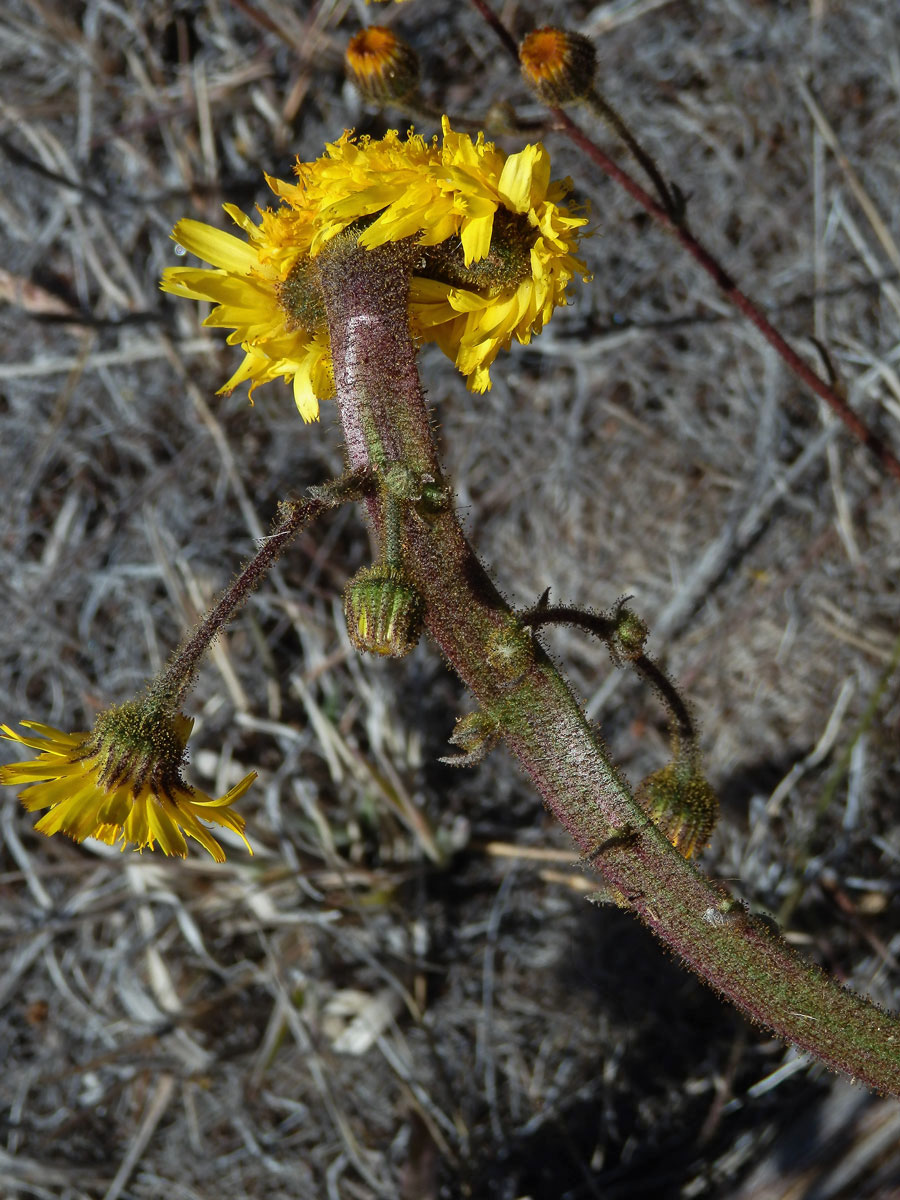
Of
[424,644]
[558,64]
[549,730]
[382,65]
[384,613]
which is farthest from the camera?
[424,644]

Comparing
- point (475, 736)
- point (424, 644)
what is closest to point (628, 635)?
point (475, 736)

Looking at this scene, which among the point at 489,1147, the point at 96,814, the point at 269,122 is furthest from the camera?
the point at 269,122

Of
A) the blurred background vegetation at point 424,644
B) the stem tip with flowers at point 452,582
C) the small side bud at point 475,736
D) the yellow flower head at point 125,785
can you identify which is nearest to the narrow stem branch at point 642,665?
the stem tip with flowers at point 452,582

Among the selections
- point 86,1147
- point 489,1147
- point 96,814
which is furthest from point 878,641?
point 86,1147

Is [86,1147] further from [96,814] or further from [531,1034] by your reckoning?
[96,814]

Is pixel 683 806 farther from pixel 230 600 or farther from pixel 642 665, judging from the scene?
pixel 230 600
